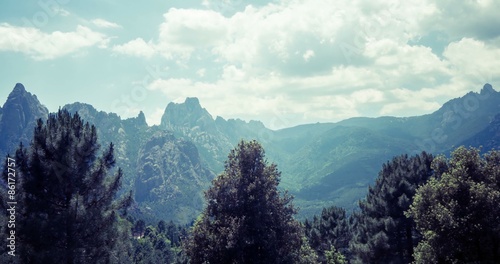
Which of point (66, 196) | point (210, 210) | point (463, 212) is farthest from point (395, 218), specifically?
point (66, 196)

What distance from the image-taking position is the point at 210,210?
22.8 m

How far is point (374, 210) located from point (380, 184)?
445cm

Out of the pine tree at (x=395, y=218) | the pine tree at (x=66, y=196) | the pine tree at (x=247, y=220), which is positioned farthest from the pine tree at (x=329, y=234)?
the pine tree at (x=66, y=196)

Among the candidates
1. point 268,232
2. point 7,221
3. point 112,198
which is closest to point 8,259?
point 7,221

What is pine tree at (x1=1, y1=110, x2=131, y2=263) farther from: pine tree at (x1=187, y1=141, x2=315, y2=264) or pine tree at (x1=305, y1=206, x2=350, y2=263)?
pine tree at (x1=305, y1=206, x2=350, y2=263)

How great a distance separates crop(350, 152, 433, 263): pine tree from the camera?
131 feet

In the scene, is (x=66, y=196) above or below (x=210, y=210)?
above

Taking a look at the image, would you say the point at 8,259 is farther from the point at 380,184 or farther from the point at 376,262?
the point at 380,184

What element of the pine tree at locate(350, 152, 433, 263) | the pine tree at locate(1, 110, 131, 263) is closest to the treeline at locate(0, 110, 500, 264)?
the pine tree at locate(1, 110, 131, 263)

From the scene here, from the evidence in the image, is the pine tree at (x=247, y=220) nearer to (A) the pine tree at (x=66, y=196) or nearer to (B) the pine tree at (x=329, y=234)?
(A) the pine tree at (x=66, y=196)

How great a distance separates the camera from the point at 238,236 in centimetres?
2012

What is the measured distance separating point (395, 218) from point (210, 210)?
27608 mm

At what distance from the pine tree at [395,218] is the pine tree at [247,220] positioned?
21.4m

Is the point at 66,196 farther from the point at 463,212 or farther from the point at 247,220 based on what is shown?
the point at 463,212
